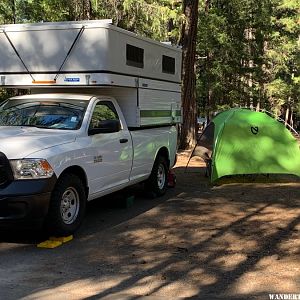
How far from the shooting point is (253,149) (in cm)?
1107

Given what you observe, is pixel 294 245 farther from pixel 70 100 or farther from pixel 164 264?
pixel 70 100

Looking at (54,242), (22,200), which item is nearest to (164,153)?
(54,242)

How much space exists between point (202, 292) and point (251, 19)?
25.9 meters

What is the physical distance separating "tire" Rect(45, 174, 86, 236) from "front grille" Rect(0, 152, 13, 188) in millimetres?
563

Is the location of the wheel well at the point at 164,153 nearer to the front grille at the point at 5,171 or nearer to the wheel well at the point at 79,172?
the wheel well at the point at 79,172

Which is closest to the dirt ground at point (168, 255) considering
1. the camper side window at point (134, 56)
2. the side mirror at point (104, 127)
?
the side mirror at point (104, 127)

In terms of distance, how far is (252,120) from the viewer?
11.2 m

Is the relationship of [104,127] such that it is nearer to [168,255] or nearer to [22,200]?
[22,200]

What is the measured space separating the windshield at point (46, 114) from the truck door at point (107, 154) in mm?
248

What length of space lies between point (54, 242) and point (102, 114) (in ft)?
7.30

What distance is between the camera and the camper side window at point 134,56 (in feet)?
27.0

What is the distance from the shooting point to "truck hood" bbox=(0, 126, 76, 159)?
19.9 feet

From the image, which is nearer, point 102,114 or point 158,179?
point 102,114

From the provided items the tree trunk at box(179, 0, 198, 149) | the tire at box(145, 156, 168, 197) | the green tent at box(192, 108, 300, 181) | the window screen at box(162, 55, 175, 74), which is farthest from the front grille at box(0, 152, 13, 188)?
the tree trunk at box(179, 0, 198, 149)
